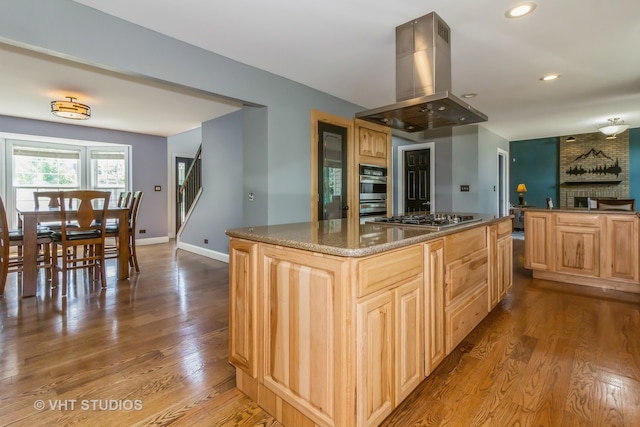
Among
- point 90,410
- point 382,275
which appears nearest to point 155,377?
point 90,410

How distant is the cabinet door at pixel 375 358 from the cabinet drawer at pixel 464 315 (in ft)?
2.17

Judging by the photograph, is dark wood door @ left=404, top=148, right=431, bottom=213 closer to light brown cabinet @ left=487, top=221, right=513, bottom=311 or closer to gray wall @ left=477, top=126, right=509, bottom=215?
gray wall @ left=477, top=126, right=509, bottom=215

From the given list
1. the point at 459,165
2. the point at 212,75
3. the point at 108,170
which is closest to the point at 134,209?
the point at 212,75

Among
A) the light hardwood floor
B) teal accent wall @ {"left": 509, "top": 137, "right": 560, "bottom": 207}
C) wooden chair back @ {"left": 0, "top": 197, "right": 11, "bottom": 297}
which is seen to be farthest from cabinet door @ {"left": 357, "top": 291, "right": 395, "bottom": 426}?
teal accent wall @ {"left": 509, "top": 137, "right": 560, "bottom": 207}

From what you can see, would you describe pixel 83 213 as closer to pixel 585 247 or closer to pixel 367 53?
pixel 367 53

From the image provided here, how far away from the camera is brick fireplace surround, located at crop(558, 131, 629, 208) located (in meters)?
7.29

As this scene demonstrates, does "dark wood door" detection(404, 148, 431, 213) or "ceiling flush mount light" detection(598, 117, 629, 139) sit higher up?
"ceiling flush mount light" detection(598, 117, 629, 139)

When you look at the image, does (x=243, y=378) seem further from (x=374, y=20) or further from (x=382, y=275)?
(x=374, y=20)

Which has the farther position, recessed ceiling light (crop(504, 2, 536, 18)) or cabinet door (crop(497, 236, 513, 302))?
cabinet door (crop(497, 236, 513, 302))

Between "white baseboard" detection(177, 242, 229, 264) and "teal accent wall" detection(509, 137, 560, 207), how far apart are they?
779cm

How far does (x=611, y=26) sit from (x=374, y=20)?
182 centimetres
